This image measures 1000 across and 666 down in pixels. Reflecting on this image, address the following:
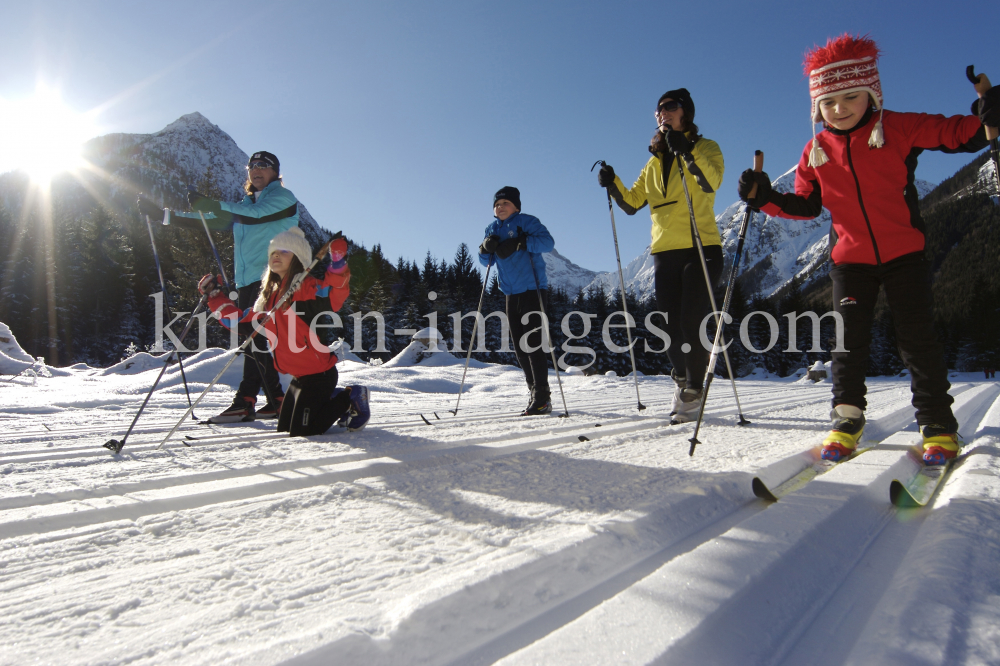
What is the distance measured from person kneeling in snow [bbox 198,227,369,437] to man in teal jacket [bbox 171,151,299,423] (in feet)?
1.71

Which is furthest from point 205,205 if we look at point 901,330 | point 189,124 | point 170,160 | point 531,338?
point 189,124

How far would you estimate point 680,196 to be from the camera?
10.5 ft

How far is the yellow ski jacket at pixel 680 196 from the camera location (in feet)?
9.81

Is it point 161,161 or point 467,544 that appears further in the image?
point 161,161

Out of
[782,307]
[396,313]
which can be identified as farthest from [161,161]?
[782,307]

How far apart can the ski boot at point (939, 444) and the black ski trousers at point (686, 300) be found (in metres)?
1.26

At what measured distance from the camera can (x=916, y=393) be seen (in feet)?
6.79

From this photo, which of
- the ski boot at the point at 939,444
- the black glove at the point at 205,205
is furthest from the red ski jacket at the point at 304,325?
the ski boot at the point at 939,444

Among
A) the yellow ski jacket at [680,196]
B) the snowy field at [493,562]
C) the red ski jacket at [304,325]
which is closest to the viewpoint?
the snowy field at [493,562]

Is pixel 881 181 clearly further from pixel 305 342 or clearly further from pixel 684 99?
pixel 305 342

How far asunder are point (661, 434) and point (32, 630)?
2.36 meters

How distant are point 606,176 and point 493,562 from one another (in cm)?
310

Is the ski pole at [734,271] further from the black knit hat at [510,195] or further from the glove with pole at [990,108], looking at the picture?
the black knit hat at [510,195]

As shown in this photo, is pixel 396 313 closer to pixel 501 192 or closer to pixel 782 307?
pixel 782 307
